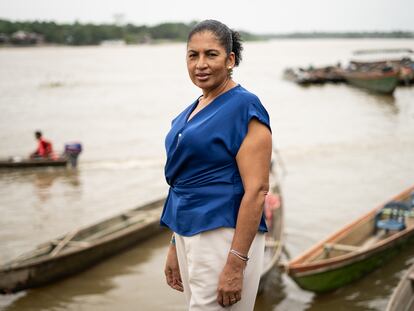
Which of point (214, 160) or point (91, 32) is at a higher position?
point (91, 32)

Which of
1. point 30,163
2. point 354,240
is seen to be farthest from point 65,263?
point 30,163

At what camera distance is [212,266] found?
1732 mm

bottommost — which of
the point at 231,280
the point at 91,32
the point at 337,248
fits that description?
the point at 337,248

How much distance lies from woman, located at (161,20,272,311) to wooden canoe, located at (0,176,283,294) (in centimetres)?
449

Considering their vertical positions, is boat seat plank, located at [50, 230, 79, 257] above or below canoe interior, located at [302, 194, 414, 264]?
below

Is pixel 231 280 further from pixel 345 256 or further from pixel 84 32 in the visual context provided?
pixel 84 32

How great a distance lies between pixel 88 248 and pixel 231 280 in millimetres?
6104

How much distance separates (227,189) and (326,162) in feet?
45.2

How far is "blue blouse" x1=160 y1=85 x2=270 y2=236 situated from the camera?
5.48ft

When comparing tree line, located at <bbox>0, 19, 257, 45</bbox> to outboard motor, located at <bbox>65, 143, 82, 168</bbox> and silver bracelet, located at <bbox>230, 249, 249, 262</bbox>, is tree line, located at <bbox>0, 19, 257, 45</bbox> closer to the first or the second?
outboard motor, located at <bbox>65, 143, 82, 168</bbox>

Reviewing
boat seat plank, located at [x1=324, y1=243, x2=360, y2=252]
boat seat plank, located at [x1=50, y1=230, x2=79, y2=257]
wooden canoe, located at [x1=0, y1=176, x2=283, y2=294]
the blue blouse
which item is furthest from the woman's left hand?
boat seat plank, located at [x1=50, y1=230, x2=79, y2=257]

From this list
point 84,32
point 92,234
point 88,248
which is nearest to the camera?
point 88,248

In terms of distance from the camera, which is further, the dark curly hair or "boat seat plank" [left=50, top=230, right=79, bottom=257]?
"boat seat plank" [left=50, top=230, right=79, bottom=257]

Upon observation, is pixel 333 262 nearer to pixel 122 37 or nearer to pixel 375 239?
pixel 375 239
